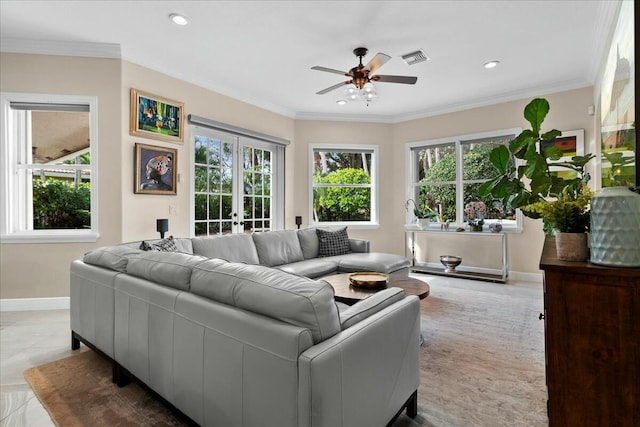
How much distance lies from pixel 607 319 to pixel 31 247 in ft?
15.2

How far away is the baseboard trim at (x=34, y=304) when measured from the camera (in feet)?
11.2

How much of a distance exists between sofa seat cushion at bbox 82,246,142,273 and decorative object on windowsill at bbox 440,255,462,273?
4.31 metres

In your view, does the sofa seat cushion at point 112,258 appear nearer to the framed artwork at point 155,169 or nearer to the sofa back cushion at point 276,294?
the sofa back cushion at point 276,294

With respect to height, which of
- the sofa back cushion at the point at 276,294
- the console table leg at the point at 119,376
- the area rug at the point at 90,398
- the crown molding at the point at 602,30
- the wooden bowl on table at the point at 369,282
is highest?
the crown molding at the point at 602,30

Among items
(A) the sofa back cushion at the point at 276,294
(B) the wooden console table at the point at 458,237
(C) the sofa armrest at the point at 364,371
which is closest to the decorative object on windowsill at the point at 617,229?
(C) the sofa armrest at the point at 364,371

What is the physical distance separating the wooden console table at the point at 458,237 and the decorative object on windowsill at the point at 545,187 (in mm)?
3649

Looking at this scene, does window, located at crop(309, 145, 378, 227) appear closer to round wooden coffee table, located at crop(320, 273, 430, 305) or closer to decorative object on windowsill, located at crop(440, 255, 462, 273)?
decorative object on windowsill, located at crop(440, 255, 462, 273)

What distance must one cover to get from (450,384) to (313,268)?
1948mm

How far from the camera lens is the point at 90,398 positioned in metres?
1.88

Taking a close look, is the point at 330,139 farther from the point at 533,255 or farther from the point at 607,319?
the point at 607,319

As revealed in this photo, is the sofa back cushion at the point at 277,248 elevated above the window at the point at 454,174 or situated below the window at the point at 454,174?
below

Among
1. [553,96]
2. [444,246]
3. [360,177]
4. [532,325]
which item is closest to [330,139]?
[360,177]

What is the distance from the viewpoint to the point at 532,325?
304cm

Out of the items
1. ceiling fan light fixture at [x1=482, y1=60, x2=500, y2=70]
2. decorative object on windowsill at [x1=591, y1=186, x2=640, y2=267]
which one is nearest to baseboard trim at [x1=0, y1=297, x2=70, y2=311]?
decorative object on windowsill at [x1=591, y1=186, x2=640, y2=267]
